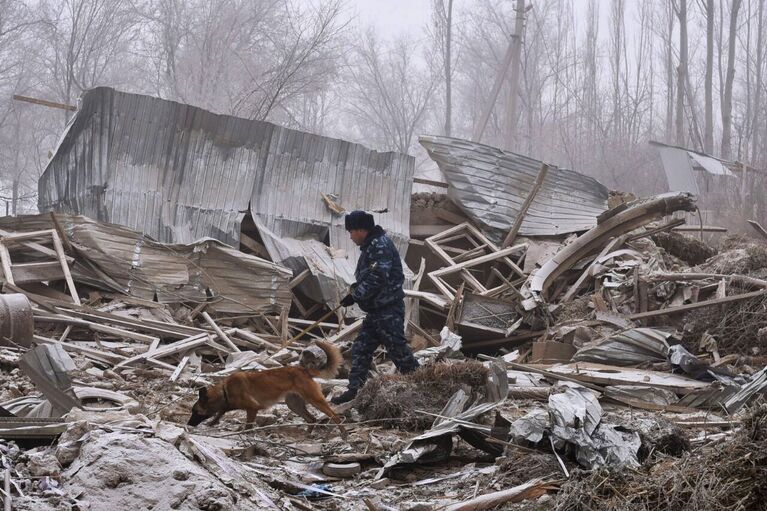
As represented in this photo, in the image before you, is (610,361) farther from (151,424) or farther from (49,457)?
(49,457)

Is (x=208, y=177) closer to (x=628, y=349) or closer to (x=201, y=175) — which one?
(x=201, y=175)

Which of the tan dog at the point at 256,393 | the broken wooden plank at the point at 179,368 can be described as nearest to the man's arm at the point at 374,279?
the tan dog at the point at 256,393

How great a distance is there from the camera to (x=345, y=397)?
865cm

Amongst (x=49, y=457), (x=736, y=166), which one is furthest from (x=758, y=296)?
(x=736, y=166)

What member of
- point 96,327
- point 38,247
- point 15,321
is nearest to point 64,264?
point 38,247

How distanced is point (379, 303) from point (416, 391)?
1.16 meters

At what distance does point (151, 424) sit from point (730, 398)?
19.5ft

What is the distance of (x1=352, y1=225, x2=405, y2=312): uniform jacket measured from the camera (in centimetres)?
884

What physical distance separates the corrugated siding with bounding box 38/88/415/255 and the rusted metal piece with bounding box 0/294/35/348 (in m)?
4.46

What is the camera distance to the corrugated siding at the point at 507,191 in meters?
18.4

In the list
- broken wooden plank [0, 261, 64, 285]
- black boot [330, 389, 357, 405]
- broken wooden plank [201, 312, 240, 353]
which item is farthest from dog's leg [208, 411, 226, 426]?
broken wooden plank [0, 261, 64, 285]

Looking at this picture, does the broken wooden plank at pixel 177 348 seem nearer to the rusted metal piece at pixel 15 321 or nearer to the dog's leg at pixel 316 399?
the rusted metal piece at pixel 15 321

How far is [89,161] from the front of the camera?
1459cm

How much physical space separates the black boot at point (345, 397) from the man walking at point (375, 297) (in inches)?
4.4
